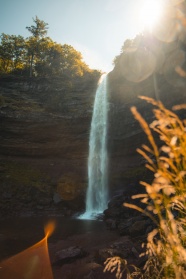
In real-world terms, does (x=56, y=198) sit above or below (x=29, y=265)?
above

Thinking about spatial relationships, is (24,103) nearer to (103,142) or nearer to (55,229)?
(103,142)

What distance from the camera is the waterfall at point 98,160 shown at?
27.6 m

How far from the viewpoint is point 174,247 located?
5.32 ft

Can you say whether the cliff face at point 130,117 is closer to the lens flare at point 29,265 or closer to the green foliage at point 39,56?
the lens flare at point 29,265

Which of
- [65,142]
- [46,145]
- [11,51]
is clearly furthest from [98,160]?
[11,51]

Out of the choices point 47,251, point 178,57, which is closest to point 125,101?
point 178,57

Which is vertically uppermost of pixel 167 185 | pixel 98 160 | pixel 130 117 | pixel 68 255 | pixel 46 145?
pixel 130 117

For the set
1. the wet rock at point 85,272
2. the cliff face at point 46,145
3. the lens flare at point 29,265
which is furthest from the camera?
the cliff face at point 46,145

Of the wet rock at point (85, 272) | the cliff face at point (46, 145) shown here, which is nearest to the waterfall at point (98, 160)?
the cliff face at point (46, 145)

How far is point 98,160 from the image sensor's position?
30594mm

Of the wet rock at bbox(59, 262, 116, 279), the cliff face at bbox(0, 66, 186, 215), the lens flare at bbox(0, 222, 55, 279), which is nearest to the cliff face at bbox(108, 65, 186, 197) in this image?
the cliff face at bbox(0, 66, 186, 215)

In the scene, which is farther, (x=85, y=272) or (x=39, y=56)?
(x=39, y=56)

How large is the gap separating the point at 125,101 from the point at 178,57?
353 inches

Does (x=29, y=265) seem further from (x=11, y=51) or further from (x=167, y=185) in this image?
(x=11, y=51)
